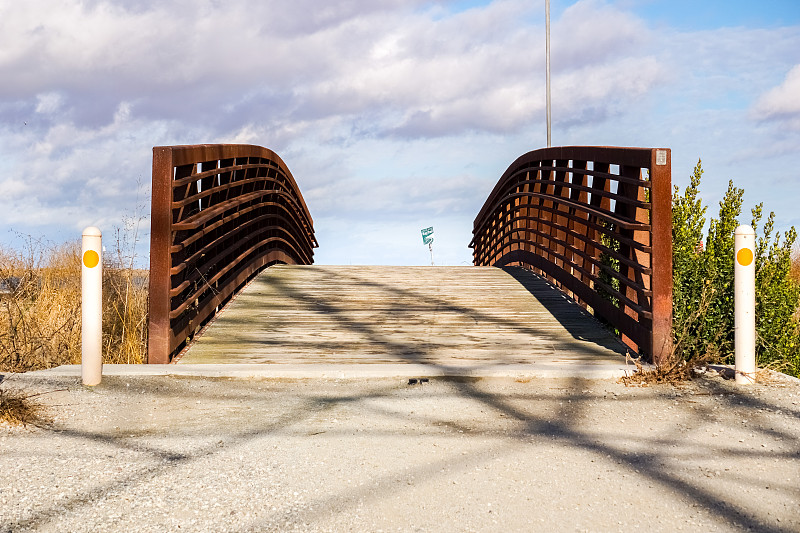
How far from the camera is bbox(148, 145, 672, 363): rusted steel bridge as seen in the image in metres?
6.47

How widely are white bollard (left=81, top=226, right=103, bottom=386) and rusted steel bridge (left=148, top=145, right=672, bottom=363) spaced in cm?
78

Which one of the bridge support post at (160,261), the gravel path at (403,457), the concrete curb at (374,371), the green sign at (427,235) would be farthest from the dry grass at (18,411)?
the green sign at (427,235)

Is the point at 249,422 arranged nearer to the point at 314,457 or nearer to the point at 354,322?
the point at 314,457

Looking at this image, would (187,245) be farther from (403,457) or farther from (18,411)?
(403,457)

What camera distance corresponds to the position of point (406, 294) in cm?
942

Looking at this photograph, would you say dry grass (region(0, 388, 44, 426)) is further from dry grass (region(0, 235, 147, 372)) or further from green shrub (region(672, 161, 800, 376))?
green shrub (region(672, 161, 800, 376))

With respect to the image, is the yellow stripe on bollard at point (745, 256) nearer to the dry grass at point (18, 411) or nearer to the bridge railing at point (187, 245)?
the bridge railing at point (187, 245)

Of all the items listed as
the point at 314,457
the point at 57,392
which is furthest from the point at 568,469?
the point at 57,392

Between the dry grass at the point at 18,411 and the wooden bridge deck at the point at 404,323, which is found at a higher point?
the wooden bridge deck at the point at 404,323

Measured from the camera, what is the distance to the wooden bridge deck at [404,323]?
6.70m

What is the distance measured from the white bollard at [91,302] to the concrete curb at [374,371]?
0.94 feet

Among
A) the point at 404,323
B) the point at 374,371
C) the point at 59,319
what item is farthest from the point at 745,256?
the point at 59,319

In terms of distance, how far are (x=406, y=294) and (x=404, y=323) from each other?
1516 millimetres

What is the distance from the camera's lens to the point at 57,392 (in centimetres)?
552
